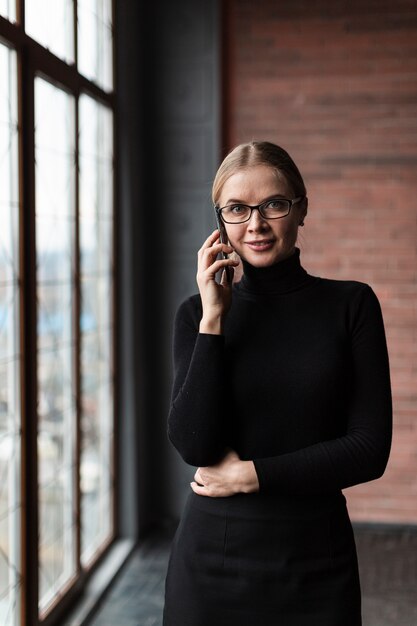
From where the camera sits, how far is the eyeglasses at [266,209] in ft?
5.17

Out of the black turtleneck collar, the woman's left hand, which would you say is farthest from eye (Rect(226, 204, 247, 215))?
the woman's left hand

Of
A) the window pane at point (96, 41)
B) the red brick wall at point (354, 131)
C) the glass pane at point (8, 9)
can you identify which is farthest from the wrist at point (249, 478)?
the red brick wall at point (354, 131)

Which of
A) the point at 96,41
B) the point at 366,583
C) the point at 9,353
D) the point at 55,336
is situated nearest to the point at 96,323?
the point at 55,336

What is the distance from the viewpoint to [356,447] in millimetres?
1558

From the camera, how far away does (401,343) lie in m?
4.76

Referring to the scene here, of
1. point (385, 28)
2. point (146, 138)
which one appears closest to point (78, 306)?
point (146, 138)

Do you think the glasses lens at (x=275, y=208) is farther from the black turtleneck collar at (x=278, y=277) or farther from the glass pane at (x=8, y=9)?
the glass pane at (x=8, y=9)

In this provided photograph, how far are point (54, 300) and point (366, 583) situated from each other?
2.01 m

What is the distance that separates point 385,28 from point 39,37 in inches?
90.9

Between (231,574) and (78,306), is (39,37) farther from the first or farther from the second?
(231,574)

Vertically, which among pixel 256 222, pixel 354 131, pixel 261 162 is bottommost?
pixel 256 222

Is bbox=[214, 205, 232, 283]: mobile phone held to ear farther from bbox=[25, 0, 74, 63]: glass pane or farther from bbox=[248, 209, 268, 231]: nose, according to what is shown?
bbox=[25, 0, 74, 63]: glass pane

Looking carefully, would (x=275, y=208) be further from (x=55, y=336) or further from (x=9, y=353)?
(x=55, y=336)

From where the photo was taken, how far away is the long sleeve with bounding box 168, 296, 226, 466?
5.11ft
